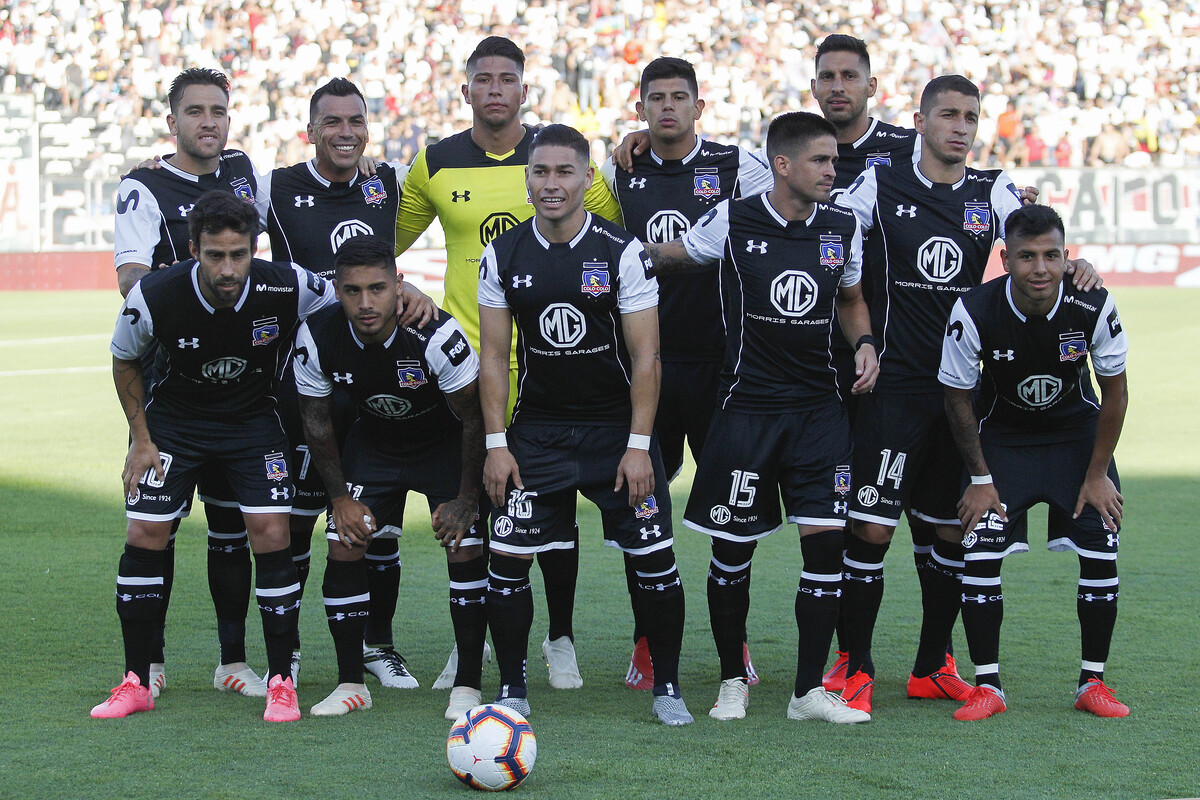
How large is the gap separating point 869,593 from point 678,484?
513 cm

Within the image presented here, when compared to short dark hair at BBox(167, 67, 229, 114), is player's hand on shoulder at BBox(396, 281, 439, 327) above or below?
below

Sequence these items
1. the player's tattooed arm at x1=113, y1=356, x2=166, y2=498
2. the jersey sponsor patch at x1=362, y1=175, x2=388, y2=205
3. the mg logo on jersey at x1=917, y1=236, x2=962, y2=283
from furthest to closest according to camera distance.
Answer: the jersey sponsor patch at x1=362, y1=175, x2=388, y2=205 → the mg logo on jersey at x1=917, y1=236, x2=962, y2=283 → the player's tattooed arm at x1=113, y1=356, x2=166, y2=498

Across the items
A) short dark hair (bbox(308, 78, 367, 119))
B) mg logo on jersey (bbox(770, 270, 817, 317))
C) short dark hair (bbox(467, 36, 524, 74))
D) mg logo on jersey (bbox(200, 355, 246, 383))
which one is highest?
short dark hair (bbox(467, 36, 524, 74))

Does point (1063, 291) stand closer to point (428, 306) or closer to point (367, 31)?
point (428, 306)

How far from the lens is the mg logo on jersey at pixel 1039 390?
5324 millimetres

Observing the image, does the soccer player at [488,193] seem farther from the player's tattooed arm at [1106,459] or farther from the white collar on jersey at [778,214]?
the player's tattooed arm at [1106,459]

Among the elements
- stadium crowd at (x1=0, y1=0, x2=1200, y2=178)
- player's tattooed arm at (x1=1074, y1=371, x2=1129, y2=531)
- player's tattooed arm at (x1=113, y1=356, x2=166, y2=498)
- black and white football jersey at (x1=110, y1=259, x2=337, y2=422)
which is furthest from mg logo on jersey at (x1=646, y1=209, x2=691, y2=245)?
stadium crowd at (x1=0, y1=0, x2=1200, y2=178)

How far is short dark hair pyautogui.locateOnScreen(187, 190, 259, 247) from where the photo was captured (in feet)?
17.0

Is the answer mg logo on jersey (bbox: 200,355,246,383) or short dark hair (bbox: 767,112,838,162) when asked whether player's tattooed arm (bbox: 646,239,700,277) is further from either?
mg logo on jersey (bbox: 200,355,246,383)

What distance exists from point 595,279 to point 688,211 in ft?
3.34

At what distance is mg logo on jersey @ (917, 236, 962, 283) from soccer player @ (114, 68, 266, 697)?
9.68ft

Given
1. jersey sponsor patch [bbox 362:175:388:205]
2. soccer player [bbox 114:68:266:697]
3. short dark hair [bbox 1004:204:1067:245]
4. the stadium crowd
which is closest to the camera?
short dark hair [bbox 1004:204:1067:245]

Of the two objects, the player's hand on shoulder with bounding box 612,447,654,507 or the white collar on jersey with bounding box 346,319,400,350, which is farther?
the white collar on jersey with bounding box 346,319,400,350

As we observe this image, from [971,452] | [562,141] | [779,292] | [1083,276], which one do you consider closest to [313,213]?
[562,141]
